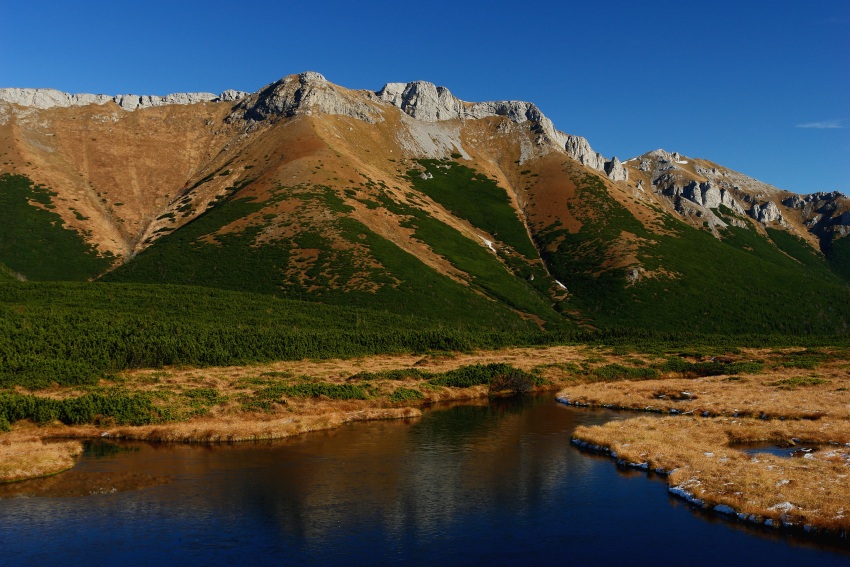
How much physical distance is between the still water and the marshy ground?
2535 millimetres

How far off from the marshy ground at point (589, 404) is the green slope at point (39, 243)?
292 feet

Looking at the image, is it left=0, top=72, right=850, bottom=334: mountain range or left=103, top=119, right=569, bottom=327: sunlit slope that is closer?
left=103, top=119, right=569, bottom=327: sunlit slope

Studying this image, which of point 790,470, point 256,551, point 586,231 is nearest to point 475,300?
point 586,231

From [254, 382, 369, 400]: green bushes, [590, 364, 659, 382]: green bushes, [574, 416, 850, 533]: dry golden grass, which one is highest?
[254, 382, 369, 400]: green bushes

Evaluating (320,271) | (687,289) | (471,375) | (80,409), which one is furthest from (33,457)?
(687,289)

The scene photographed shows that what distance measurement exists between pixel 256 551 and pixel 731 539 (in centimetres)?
2317

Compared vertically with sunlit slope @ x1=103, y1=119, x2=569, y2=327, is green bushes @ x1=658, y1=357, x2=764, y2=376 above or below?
below

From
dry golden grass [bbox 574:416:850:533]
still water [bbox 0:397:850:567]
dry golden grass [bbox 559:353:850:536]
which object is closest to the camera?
still water [bbox 0:397:850:567]

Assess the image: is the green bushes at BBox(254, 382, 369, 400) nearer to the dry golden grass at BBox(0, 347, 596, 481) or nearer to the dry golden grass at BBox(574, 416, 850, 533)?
the dry golden grass at BBox(0, 347, 596, 481)

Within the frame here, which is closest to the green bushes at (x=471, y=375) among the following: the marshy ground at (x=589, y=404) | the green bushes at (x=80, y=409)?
the marshy ground at (x=589, y=404)

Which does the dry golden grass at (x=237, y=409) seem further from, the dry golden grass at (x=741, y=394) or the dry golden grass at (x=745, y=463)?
the dry golden grass at (x=745, y=463)

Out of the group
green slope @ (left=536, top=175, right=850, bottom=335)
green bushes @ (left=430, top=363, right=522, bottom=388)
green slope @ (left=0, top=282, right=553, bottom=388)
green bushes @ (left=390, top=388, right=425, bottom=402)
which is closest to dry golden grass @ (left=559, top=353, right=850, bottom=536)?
green bushes @ (left=430, top=363, right=522, bottom=388)

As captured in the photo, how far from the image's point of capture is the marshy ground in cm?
3584

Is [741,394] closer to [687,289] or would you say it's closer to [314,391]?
[314,391]
